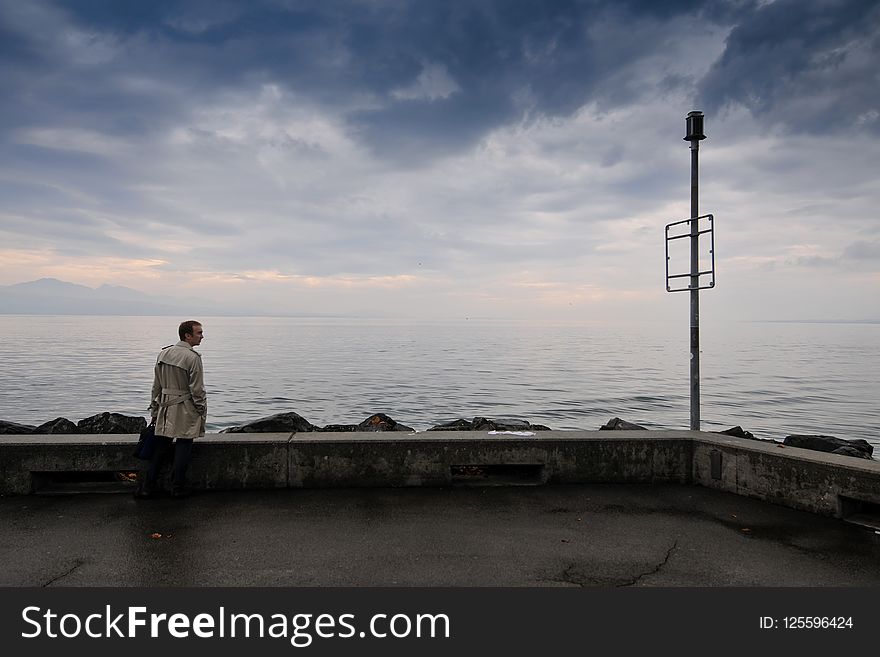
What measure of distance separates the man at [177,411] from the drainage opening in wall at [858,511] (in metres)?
6.15

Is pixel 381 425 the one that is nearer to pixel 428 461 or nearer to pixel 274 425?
pixel 274 425

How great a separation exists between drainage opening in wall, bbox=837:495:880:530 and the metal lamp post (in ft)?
6.88

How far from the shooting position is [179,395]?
20.8 feet

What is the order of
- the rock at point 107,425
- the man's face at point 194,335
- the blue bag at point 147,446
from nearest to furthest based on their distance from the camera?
the blue bag at point 147,446 → the man's face at point 194,335 → the rock at point 107,425

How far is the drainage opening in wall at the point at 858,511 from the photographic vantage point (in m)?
5.44

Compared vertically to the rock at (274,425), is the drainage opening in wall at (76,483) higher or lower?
higher

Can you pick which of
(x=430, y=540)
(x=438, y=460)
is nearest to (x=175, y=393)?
(x=438, y=460)

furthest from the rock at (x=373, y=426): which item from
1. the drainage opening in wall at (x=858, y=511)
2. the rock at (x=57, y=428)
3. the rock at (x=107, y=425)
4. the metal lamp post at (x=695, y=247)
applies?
the drainage opening in wall at (x=858, y=511)

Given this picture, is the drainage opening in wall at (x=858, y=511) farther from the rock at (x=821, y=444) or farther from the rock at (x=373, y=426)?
the rock at (x=373, y=426)

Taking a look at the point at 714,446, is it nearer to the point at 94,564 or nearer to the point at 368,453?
the point at 368,453

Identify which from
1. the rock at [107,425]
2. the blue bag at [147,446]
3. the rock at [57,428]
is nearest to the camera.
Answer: the blue bag at [147,446]

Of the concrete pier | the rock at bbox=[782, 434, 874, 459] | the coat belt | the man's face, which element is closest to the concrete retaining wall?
the concrete pier

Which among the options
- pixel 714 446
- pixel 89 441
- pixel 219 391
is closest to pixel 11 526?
pixel 89 441

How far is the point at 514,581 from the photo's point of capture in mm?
4234
